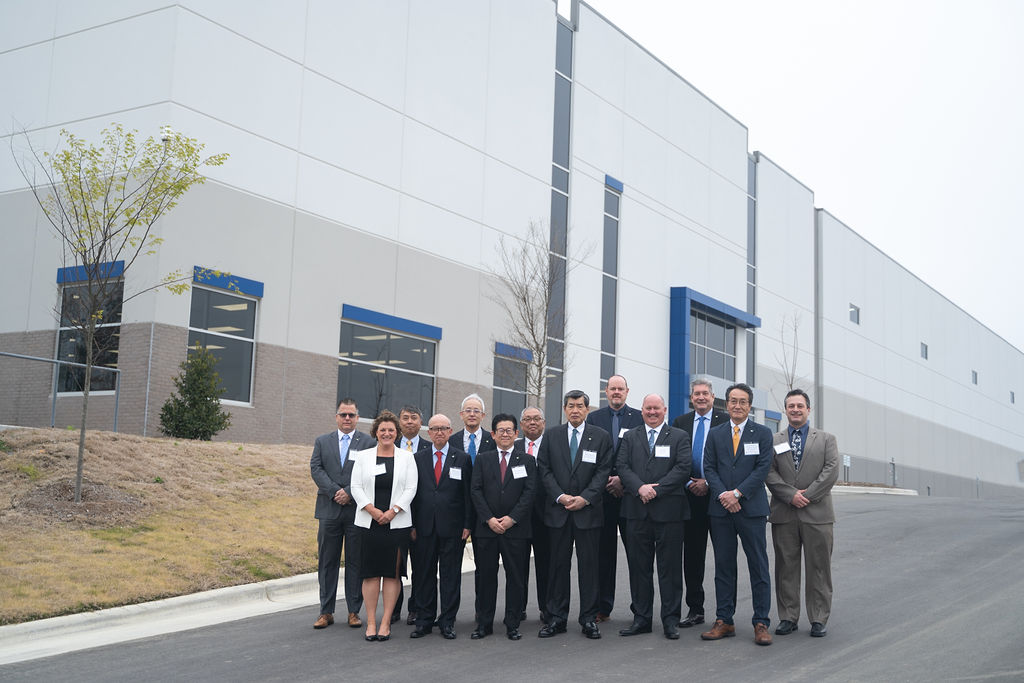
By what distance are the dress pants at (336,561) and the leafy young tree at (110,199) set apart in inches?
244

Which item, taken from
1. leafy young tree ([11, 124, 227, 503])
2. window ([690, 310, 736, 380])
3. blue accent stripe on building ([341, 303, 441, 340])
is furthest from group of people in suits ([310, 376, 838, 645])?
window ([690, 310, 736, 380])

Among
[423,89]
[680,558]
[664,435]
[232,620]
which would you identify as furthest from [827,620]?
[423,89]

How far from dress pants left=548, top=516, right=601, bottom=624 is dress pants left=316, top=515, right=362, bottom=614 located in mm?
1937

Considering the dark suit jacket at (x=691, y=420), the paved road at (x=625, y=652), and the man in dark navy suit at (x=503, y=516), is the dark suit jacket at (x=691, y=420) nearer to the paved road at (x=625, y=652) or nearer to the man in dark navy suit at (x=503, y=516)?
the man in dark navy suit at (x=503, y=516)

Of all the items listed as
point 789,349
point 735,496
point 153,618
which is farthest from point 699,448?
point 789,349

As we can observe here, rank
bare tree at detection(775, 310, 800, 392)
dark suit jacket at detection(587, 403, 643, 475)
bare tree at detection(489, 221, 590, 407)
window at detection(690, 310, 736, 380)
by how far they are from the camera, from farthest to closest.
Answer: bare tree at detection(775, 310, 800, 392) → window at detection(690, 310, 736, 380) → bare tree at detection(489, 221, 590, 407) → dark suit jacket at detection(587, 403, 643, 475)

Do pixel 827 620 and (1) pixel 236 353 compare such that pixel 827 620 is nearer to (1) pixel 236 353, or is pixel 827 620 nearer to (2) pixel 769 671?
(2) pixel 769 671

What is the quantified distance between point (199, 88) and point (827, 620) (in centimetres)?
1714

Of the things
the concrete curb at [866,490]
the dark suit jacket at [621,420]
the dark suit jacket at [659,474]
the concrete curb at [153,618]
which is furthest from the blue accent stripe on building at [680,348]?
the dark suit jacket at [659,474]

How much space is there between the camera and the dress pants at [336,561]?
960 centimetres

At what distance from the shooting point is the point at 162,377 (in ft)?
64.1

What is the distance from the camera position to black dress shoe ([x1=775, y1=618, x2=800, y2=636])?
896cm

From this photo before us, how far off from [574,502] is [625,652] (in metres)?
1.51

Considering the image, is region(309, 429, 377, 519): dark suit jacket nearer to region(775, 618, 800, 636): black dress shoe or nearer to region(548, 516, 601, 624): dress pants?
region(548, 516, 601, 624): dress pants
